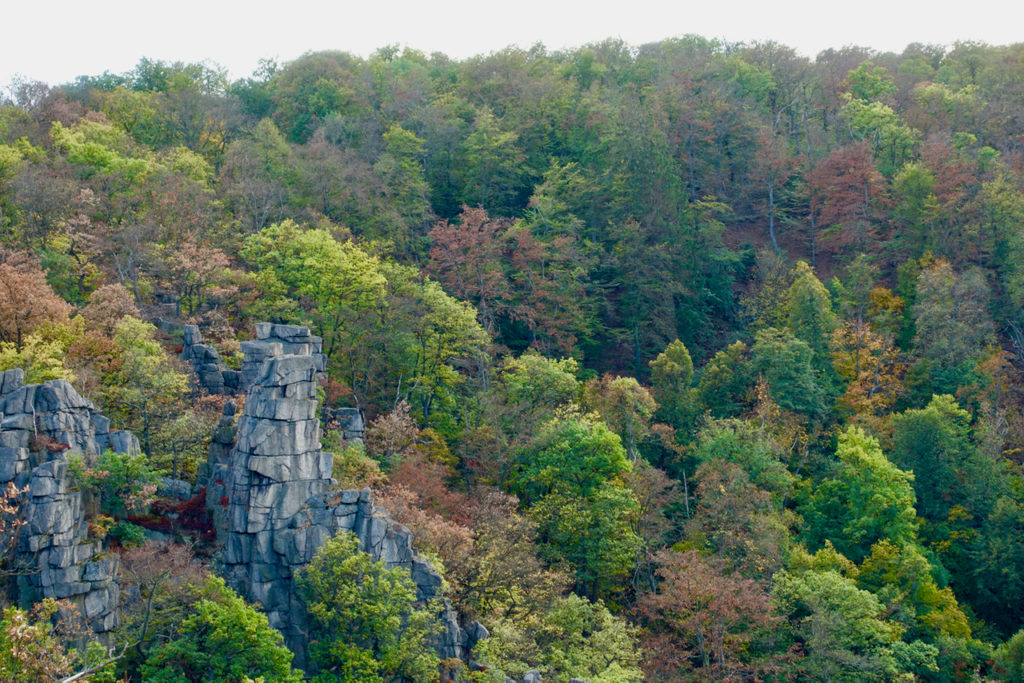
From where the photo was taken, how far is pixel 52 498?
30422mm

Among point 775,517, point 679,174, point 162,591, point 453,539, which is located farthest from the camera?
point 679,174

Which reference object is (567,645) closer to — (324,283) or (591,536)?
(591,536)

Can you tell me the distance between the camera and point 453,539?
3447 centimetres

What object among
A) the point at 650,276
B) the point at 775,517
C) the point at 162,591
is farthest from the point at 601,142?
the point at 162,591

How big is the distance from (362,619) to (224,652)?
427 cm

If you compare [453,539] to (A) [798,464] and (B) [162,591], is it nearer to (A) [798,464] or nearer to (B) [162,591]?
(B) [162,591]

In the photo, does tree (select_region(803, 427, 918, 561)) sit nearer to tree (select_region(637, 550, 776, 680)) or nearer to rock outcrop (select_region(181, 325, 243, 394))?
tree (select_region(637, 550, 776, 680))

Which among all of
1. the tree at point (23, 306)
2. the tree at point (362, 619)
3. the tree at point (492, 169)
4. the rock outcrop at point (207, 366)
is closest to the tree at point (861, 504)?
the tree at point (362, 619)

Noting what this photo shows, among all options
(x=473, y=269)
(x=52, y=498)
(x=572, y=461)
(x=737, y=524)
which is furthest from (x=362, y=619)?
(x=473, y=269)

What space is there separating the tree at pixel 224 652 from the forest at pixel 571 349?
0.36 ft

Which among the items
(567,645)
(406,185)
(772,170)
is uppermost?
(772,170)

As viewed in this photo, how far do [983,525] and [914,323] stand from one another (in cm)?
1394

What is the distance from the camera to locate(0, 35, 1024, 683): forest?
33406mm

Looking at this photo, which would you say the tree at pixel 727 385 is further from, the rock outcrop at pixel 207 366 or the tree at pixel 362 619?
the rock outcrop at pixel 207 366
